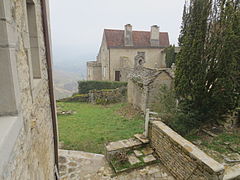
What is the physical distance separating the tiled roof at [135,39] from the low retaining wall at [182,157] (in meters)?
17.7

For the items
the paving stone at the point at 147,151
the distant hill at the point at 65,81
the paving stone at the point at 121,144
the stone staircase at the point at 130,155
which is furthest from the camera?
the distant hill at the point at 65,81

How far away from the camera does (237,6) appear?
5.23 meters

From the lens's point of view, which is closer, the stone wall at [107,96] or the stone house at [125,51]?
the stone wall at [107,96]

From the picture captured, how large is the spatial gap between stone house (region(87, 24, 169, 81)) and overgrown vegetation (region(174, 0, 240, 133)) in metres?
13.1

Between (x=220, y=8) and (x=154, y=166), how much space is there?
5.70 metres

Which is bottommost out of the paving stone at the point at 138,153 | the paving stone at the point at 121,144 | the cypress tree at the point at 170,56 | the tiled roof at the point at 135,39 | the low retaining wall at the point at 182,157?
the paving stone at the point at 138,153

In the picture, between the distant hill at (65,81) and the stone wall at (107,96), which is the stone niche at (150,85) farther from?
the distant hill at (65,81)

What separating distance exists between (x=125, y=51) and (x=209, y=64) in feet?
55.2

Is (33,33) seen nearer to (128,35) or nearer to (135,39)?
(128,35)

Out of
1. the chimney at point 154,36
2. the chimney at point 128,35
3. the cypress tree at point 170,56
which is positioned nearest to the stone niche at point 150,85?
the cypress tree at point 170,56

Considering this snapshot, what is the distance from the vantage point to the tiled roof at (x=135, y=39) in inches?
832

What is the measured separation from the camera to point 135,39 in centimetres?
2245

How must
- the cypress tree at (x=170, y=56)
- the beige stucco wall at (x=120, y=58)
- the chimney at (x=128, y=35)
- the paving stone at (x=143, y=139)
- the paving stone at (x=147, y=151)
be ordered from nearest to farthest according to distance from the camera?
the paving stone at (x=147, y=151), the paving stone at (x=143, y=139), the cypress tree at (x=170, y=56), the beige stucco wall at (x=120, y=58), the chimney at (x=128, y=35)

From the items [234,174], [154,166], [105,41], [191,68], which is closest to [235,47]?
[191,68]
